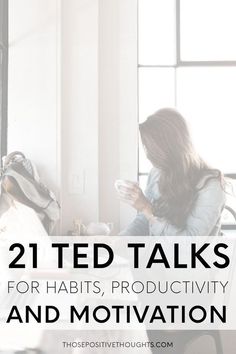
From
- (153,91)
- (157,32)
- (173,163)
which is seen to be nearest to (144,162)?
(173,163)

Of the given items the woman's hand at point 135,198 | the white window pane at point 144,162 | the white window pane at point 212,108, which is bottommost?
the woman's hand at point 135,198

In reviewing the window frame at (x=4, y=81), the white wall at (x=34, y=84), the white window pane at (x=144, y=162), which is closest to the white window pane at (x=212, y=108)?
the white window pane at (x=144, y=162)

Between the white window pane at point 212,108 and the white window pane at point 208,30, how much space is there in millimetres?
40

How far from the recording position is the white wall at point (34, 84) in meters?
1.38

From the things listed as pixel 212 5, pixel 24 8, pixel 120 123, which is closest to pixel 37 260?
pixel 120 123

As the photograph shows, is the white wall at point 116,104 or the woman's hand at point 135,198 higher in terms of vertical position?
the white wall at point 116,104

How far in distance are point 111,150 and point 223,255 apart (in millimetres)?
384

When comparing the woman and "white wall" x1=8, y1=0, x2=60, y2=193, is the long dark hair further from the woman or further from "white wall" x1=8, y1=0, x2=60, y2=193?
"white wall" x1=8, y1=0, x2=60, y2=193

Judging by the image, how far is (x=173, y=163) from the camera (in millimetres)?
1432

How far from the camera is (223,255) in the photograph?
1.40 metres

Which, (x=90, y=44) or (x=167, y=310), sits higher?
(x=90, y=44)

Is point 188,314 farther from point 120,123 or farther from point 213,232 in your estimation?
point 120,123

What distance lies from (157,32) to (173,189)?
0.40 metres

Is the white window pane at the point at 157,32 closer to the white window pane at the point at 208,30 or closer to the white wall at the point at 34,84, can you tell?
the white window pane at the point at 208,30
